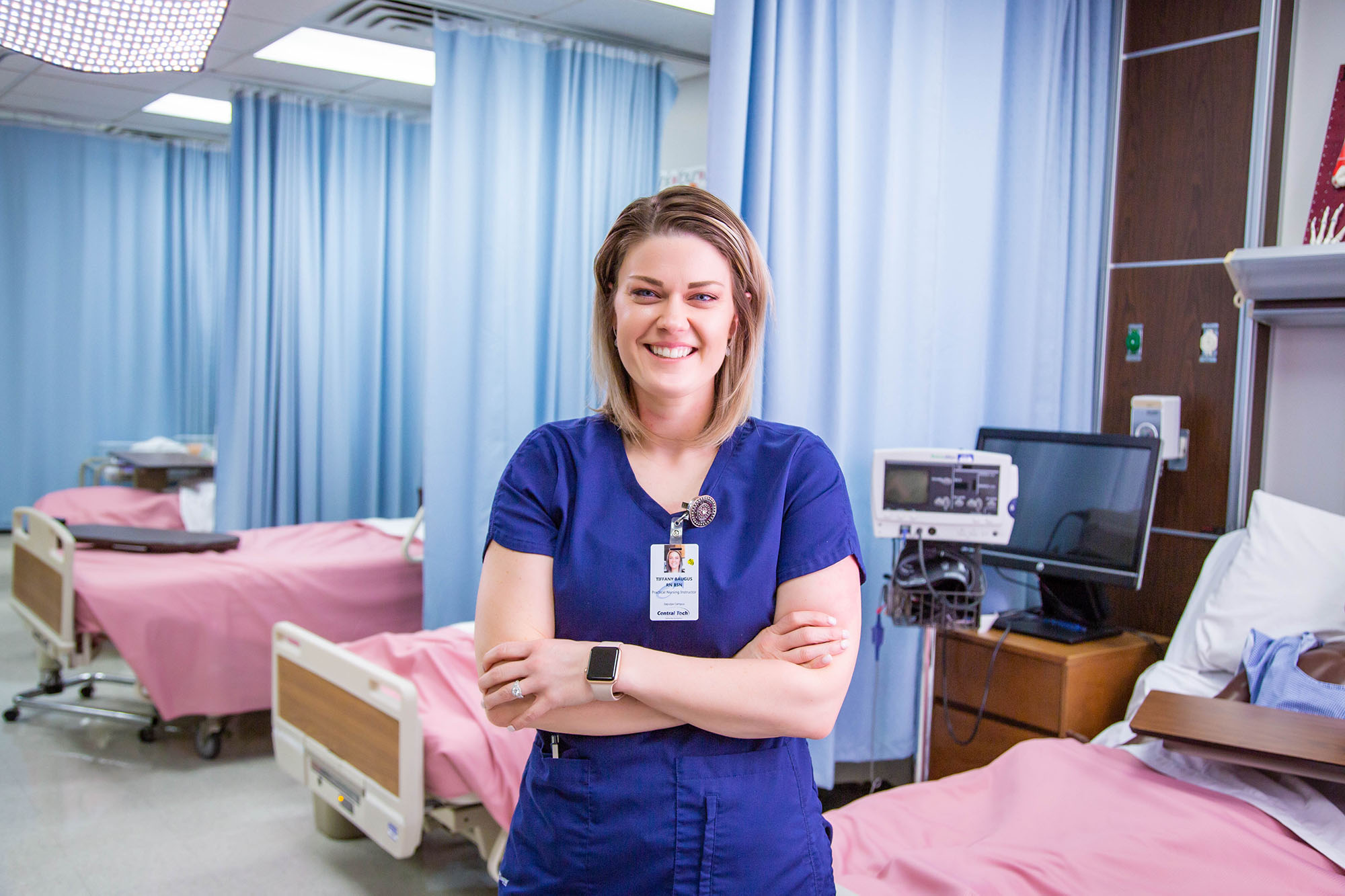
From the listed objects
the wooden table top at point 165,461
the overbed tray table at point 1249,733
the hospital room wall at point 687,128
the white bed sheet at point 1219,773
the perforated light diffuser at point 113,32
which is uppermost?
the hospital room wall at point 687,128

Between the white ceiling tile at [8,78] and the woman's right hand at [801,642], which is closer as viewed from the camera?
the woman's right hand at [801,642]

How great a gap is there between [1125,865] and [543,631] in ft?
3.66

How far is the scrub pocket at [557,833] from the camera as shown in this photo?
1167 mm

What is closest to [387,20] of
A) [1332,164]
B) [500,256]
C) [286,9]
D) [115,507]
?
[286,9]

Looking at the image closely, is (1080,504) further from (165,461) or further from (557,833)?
(165,461)

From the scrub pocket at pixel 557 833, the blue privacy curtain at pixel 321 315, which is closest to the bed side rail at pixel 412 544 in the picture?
the blue privacy curtain at pixel 321 315

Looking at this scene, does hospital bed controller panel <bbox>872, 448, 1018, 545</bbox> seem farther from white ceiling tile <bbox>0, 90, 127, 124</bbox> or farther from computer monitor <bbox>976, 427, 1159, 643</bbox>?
white ceiling tile <bbox>0, 90, 127, 124</bbox>

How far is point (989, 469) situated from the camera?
256 cm

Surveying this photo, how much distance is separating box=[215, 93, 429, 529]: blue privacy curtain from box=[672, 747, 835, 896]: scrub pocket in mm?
4616

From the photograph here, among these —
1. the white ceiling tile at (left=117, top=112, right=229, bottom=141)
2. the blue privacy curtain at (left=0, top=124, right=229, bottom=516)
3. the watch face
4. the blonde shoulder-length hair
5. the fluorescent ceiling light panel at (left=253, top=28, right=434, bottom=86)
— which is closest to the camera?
the watch face

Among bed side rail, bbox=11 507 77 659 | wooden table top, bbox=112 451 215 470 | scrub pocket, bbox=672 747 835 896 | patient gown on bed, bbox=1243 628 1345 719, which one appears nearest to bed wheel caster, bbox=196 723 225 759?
bed side rail, bbox=11 507 77 659

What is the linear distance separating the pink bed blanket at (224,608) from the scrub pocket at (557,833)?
2.71 meters

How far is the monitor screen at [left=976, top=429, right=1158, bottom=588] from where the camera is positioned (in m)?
→ 2.73

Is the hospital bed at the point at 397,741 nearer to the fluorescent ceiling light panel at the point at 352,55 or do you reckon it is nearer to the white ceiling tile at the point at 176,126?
the fluorescent ceiling light panel at the point at 352,55
